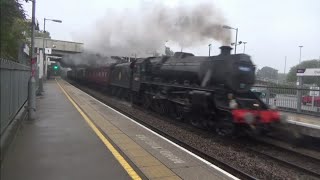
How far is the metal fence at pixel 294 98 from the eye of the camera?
1564 cm

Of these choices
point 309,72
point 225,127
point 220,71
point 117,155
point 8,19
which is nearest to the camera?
point 8,19

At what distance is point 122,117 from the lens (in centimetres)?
1510

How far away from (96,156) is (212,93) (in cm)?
623

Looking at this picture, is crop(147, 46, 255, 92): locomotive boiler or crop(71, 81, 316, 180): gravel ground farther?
crop(147, 46, 255, 92): locomotive boiler

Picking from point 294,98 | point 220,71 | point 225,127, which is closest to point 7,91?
point 225,127

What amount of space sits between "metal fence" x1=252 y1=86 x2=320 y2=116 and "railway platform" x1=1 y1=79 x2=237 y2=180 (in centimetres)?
719

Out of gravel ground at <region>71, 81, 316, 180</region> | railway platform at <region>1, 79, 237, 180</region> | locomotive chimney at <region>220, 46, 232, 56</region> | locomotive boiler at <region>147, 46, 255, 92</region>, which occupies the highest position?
locomotive chimney at <region>220, 46, 232, 56</region>

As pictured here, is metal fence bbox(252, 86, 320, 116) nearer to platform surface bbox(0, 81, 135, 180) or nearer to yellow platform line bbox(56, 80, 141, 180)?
yellow platform line bbox(56, 80, 141, 180)

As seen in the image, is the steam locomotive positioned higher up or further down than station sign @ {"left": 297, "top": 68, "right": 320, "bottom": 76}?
further down

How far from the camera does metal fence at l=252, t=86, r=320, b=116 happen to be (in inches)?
616

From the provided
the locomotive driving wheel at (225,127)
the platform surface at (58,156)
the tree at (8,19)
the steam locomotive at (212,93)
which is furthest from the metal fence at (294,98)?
the tree at (8,19)

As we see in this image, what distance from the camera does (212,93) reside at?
1324cm

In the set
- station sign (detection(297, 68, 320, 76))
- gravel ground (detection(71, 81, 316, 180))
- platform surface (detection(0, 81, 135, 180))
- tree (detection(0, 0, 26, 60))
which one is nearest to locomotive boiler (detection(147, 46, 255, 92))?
gravel ground (detection(71, 81, 316, 180))

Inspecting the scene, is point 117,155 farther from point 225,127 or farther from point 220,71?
point 220,71
